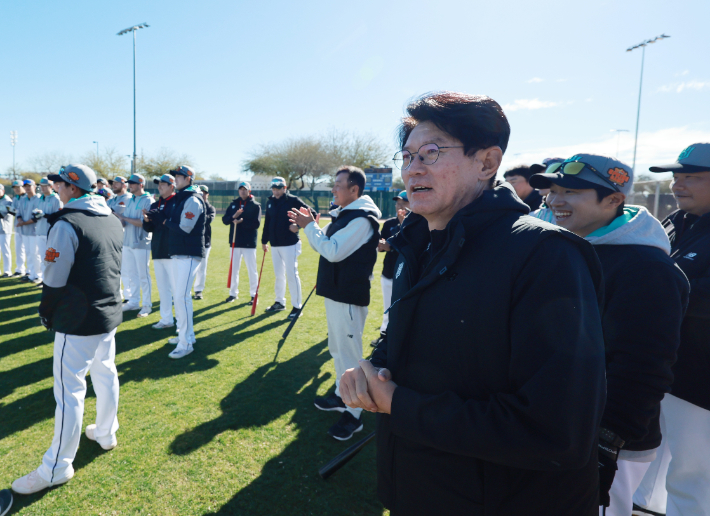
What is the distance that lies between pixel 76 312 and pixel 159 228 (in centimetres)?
363

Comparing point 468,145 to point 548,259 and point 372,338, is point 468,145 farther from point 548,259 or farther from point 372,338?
point 372,338

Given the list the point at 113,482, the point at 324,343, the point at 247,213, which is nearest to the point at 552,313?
the point at 113,482

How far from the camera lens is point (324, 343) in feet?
20.2

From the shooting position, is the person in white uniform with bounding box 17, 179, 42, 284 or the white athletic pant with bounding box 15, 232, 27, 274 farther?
the white athletic pant with bounding box 15, 232, 27, 274

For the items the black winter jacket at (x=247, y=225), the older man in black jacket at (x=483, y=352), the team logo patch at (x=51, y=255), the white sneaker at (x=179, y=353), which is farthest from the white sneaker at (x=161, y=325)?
the older man in black jacket at (x=483, y=352)

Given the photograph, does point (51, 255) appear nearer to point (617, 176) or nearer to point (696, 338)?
point (617, 176)

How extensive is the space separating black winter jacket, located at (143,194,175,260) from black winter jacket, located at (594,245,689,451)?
233 inches

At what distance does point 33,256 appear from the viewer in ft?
31.7

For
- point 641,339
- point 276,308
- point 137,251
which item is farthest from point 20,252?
point 641,339

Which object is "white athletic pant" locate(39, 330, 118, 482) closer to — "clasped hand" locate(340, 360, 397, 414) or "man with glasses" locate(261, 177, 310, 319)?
"clasped hand" locate(340, 360, 397, 414)

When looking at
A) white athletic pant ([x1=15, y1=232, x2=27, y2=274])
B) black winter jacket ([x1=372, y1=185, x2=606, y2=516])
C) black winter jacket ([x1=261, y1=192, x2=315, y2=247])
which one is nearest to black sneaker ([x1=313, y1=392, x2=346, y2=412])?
black winter jacket ([x1=372, y1=185, x2=606, y2=516])

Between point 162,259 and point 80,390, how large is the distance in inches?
142

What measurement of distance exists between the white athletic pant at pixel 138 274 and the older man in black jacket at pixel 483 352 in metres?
6.87

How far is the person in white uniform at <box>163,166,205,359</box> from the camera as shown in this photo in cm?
542
